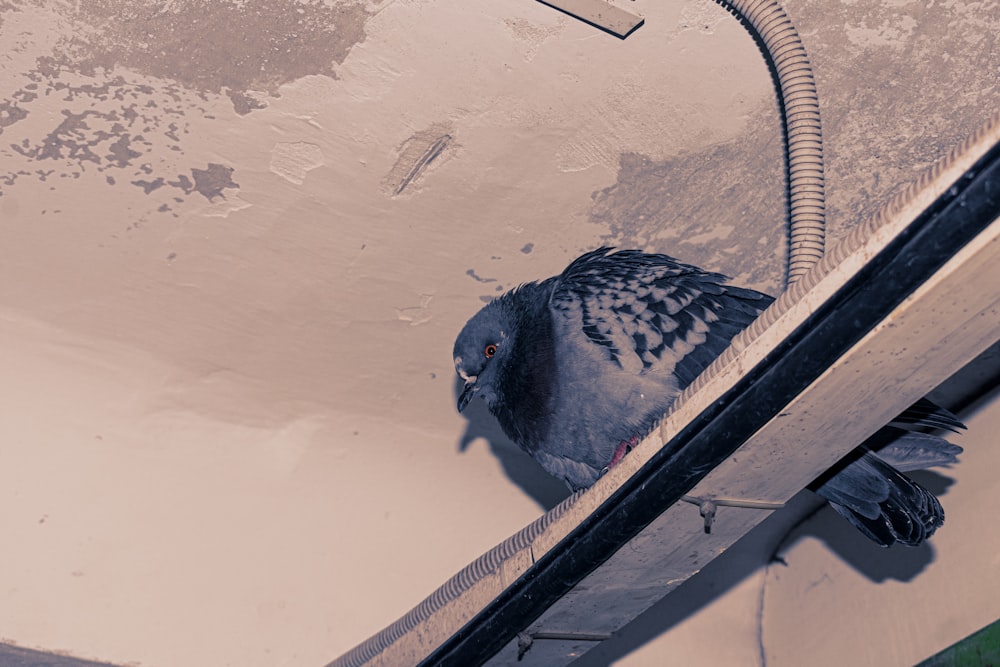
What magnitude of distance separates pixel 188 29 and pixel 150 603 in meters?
1.67

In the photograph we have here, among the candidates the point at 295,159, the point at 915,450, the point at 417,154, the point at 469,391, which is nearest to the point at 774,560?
the point at 915,450

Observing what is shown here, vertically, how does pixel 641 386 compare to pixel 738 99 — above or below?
below

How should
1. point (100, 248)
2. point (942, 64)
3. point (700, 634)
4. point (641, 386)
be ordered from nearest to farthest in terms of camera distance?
1. point (641, 386)
2. point (942, 64)
3. point (100, 248)
4. point (700, 634)

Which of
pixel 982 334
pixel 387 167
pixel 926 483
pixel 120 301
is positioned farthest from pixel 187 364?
pixel 926 483

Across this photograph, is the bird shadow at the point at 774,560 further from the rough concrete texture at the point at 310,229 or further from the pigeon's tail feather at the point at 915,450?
the pigeon's tail feather at the point at 915,450

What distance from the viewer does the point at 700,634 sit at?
3.53m

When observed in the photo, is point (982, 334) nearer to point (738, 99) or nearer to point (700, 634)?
point (738, 99)

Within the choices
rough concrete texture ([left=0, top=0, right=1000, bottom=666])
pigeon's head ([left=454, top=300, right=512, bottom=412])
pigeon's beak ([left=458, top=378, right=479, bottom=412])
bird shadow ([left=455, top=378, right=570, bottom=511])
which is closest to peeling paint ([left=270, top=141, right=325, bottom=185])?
rough concrete texture ([left=0, top=0, right=1000, bottom=666])

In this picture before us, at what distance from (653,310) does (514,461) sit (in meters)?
1.29

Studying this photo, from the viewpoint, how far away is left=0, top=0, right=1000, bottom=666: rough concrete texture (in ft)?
8.02

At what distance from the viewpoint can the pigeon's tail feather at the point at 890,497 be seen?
214 cm

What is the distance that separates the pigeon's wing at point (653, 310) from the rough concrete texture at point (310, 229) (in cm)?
40

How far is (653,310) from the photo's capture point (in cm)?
245

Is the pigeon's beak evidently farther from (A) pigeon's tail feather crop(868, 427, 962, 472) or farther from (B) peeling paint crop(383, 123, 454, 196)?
(A) pigeon's tail feather crop(868, 427, 962, 472)
